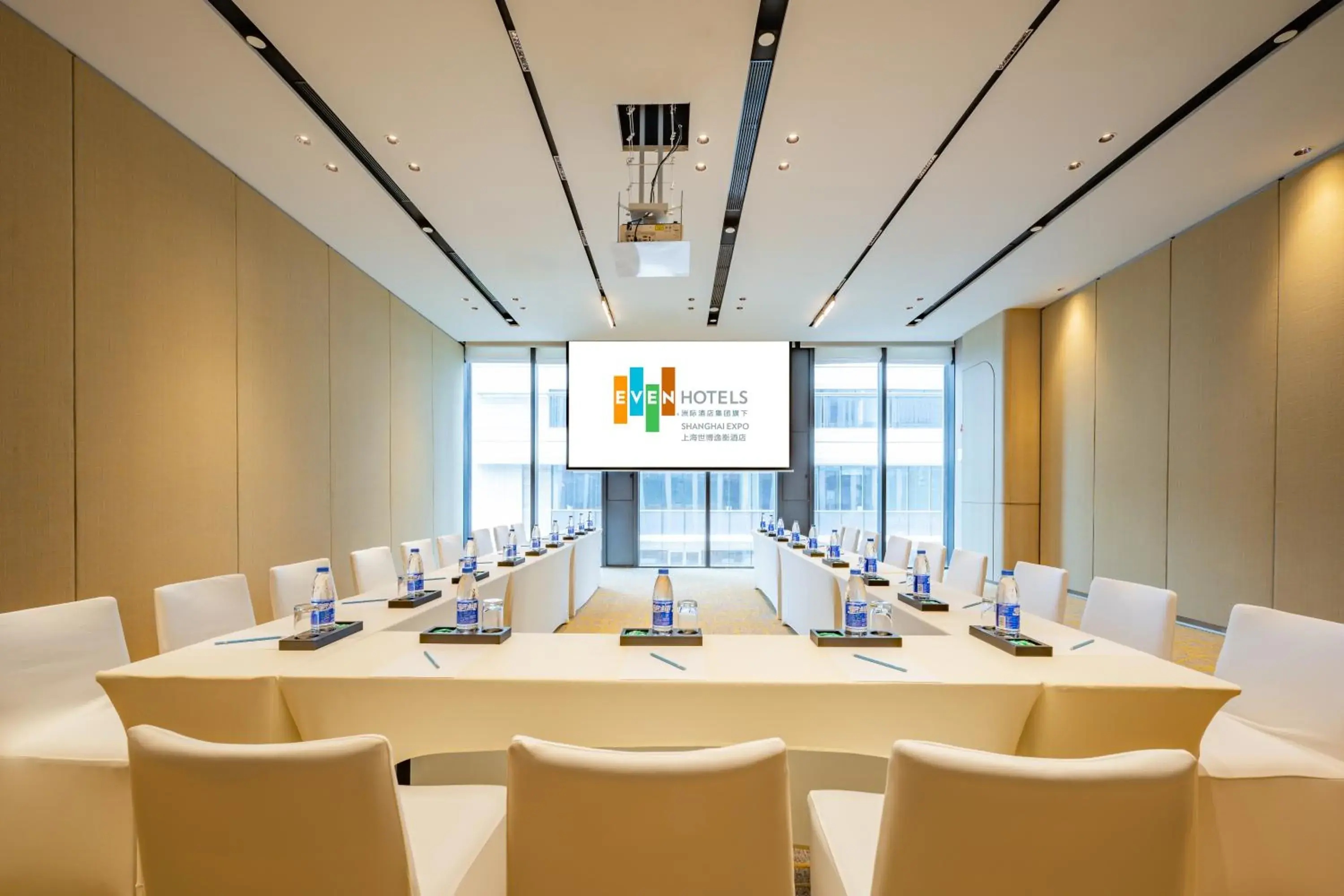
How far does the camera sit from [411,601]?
2.61 metres

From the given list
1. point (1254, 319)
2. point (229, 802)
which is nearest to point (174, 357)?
point (229, 802)

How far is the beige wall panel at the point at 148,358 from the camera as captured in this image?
3016 millimetres

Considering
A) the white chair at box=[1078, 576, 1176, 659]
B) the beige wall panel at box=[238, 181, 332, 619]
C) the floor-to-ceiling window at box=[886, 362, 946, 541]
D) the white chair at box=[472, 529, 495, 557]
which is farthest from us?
the floor-to-ceiling window at box=[886, 362, 946, 541]

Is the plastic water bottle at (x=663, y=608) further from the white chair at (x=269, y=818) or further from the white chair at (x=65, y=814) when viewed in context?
the white chair at (x=65, y=814)

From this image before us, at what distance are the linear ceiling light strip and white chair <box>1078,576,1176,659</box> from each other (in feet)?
8.35

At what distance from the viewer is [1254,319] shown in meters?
4.40

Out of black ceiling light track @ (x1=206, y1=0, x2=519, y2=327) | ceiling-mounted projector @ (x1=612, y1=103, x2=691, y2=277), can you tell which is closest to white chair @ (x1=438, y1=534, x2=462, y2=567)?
black ceiling light track @ (x1=206, y1=0, x2=519, y2=327)

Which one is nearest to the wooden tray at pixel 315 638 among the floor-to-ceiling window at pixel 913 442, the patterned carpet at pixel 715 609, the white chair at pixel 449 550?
the white chair at pixel 449 550

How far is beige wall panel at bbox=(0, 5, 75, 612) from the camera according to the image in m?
2.62

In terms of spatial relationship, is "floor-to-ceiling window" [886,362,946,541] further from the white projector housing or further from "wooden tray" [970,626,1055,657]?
"wooden tray" [970,626,1055,657]

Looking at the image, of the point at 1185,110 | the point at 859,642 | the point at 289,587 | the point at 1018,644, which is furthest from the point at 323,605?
the point at 1185,110

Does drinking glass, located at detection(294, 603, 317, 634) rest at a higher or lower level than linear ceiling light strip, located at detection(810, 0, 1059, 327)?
lower

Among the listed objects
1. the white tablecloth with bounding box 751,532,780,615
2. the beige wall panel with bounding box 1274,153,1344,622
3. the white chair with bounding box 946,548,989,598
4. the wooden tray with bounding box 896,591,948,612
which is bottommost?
the white tablecloth with bounding box 751,532,780,615

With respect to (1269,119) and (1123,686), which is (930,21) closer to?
(1269,119)
